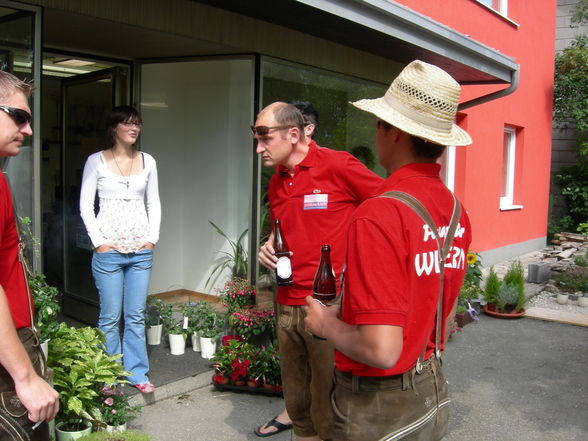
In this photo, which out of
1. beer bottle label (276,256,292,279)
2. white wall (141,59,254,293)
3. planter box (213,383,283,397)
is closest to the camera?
beer bottle label (276,256,292,279)

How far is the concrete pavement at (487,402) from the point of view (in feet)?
14.1

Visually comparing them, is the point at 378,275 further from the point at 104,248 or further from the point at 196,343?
the point at 196,343

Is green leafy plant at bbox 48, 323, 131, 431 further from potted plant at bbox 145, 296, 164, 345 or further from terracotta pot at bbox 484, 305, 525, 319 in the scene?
terracotta pot at bbox 484, 305, 525, 319

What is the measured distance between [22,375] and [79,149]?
15.7ft

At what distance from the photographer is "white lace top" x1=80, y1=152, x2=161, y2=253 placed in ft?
14.2

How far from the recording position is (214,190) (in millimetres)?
6539

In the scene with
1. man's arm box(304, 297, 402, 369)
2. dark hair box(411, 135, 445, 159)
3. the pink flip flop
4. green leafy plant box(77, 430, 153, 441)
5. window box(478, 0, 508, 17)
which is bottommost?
the pink flip flop

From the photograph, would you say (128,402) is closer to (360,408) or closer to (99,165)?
(99,165)

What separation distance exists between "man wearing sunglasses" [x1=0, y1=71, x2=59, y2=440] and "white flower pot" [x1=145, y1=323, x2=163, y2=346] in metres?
3.37

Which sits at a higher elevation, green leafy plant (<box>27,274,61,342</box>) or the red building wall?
the red building wall

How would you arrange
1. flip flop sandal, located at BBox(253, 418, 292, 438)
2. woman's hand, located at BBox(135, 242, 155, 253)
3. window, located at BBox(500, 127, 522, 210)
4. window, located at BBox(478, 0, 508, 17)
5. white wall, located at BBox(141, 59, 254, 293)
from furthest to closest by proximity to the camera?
window, located at BBox(500, 127, 522, 210), window, located at BBox(478, 0, 508, 17), white wall, located at BBox(141, 59, 254, 293), woman's hand, located at BBox(135, 242, 155, 253), flip flop sandal, located at BBox(253, 418, 292, 438)

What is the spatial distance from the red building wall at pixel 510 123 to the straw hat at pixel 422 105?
649 centimetres

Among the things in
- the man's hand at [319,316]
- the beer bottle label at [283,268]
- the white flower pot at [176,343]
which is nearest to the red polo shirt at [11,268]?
the man's hand at [319,316]

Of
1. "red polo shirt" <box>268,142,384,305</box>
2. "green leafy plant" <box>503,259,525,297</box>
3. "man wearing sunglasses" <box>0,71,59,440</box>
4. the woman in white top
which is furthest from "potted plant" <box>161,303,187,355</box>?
"green leafy plant" <box>503,259,525,297</box>
